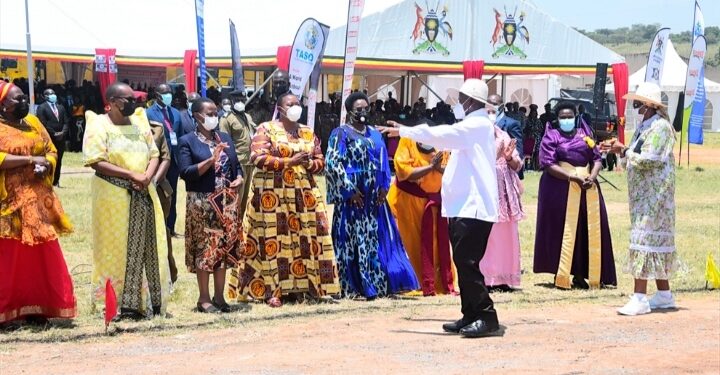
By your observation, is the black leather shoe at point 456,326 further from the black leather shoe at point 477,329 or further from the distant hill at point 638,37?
the distant hill at point 638,37

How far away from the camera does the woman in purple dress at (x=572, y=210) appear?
35.3 feet

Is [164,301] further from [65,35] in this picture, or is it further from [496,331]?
[65,35]

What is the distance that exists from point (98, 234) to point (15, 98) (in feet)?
3.84

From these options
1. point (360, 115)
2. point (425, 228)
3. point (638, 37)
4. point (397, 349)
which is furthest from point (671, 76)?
point (638, 37)

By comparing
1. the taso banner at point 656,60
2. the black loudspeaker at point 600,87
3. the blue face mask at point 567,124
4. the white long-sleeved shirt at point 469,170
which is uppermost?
the taso banner at point 656,60

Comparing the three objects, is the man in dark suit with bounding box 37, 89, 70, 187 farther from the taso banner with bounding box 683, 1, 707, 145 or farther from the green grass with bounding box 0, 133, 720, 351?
the taso banner with bounding box 683, 1, 707, 145

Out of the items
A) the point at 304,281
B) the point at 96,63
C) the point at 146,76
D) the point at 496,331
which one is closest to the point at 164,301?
the point at 304,281

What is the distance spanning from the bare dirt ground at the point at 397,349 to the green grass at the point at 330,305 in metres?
0.18

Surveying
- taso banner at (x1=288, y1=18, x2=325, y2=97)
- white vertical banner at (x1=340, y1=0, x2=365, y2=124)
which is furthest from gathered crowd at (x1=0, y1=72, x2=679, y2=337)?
taso banner at (x1=288, y1=18, x2=325, y2=97)

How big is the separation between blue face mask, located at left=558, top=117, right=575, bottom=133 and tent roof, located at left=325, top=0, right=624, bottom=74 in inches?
513

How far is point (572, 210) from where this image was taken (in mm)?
10906

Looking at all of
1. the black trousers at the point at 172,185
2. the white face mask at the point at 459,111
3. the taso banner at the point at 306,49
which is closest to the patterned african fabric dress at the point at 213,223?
the white face mask at the point at 459,111

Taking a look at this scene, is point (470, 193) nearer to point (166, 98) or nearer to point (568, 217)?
point (568, 217)

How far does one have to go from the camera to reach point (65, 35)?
91.4 feet
